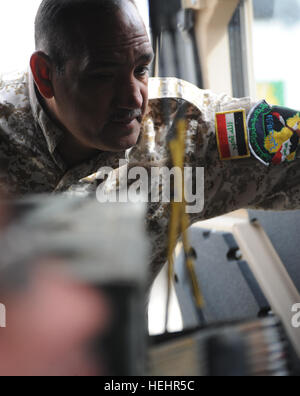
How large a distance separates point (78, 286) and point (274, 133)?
0.68 metres

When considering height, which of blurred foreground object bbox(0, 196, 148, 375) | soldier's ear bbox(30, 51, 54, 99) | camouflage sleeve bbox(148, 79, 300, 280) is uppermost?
soldier's ear bbox(30, 51, 54, 99)

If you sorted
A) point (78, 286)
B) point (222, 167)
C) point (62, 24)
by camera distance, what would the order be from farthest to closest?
point (222, 167) < point (62, 24) < point (78, 286)

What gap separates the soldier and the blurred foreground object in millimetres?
448

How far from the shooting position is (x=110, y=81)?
780 millimetres

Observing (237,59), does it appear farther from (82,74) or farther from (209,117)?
(82,74)

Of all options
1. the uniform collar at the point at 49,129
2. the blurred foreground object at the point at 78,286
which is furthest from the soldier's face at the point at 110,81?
the blurred foreground object at the point at 78,286

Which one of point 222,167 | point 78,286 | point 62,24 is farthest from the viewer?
point 222,167

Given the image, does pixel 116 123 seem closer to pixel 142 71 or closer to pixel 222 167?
pixel 142 71

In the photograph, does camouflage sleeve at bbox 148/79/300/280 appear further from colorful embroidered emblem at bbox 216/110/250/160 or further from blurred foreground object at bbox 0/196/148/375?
blurred foreground object at bbox 0/196/148/375

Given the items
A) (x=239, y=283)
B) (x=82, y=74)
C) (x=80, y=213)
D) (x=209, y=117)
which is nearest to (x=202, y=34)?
(x=209, y=117)

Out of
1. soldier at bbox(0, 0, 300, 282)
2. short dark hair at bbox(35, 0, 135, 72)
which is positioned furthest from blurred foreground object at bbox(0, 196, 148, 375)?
short dark hair at bbox(35, 0, 135, 72)

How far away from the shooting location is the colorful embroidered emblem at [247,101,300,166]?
2.83ft

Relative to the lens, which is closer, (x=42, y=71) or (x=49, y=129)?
(x=42, y=71)

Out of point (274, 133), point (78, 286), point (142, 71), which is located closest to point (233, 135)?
point (274, 133)
